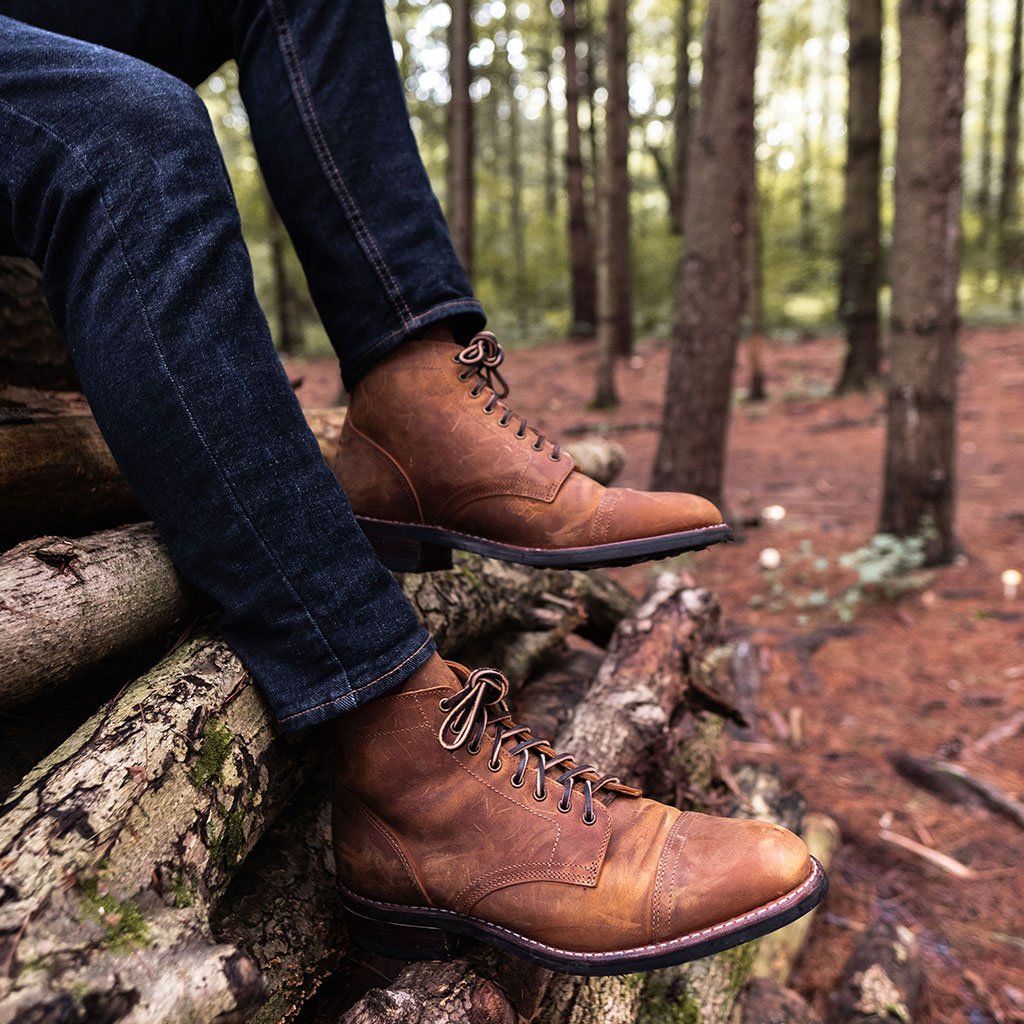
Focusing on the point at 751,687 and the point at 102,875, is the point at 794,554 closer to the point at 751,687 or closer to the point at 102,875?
the point at 751,687

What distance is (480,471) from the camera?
1.63 metres

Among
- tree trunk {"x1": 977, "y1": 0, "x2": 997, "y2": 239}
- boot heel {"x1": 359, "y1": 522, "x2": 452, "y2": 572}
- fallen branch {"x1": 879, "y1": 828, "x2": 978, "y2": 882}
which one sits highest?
tree trunk {"x1": 977, "y1": 0, "x2": 997, "y2": 239}

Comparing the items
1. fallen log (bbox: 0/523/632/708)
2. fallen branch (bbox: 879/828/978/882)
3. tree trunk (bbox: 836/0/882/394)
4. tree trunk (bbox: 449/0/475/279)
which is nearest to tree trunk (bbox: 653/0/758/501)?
tree trunk (bbox: 449/0/475/279)

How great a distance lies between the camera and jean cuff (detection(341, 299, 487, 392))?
5.26ft

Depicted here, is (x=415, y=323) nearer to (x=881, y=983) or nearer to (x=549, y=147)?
(x=881, y=983)

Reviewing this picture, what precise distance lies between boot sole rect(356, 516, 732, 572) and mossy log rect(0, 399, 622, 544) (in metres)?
0.51

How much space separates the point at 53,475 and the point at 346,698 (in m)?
0.76

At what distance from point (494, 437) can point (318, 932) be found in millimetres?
935

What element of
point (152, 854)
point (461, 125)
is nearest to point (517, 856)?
point (152, 854)

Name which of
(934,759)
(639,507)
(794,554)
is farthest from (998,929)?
(794,554)

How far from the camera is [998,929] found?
233cm

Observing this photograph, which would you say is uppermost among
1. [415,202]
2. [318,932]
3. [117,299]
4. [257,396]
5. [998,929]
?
[415,202]

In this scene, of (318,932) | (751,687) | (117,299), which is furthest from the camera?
(751,687)

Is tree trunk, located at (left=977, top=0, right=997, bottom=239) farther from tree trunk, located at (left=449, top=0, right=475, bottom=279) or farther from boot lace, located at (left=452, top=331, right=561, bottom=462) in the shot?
boot lace, located at (left=452, top=331, right=561, bottom=462)
